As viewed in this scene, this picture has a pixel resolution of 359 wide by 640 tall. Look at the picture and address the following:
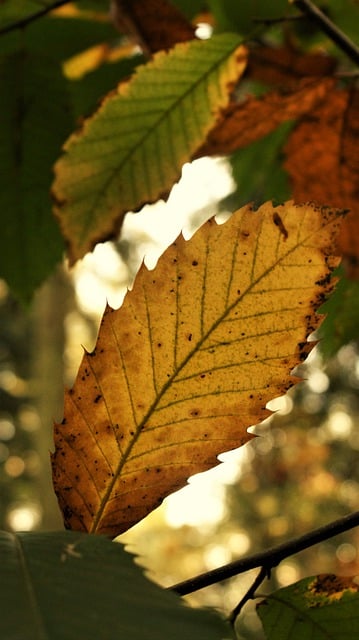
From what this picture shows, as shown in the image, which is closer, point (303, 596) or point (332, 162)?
point (303, 596)

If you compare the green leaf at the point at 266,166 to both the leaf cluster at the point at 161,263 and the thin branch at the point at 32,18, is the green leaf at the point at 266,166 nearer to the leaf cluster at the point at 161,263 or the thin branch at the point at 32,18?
the leaf cluster at the point at 161,263

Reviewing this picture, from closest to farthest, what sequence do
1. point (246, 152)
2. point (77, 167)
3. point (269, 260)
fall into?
point (269, 260) < point (77, 167) < point (246, 152)

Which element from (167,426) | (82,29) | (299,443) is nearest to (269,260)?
(167,426)

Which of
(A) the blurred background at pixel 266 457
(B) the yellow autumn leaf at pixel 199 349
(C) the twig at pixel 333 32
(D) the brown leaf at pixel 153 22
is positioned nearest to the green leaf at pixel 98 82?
(D) the brown leaf at pixel 153 22

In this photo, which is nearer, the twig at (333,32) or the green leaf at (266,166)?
the twig at (333,32)

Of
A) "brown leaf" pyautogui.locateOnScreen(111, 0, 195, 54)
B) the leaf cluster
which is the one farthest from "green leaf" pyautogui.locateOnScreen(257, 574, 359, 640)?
"brown leaf" pyautogui.locateOnScreen(111, 0, 195, 54)

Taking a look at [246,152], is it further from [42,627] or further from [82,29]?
[42,627]

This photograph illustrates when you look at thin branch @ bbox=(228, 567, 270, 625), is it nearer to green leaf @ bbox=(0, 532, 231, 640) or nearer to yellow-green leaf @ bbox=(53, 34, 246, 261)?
green leaf @ bbox=(0, 532, 231, 640)
